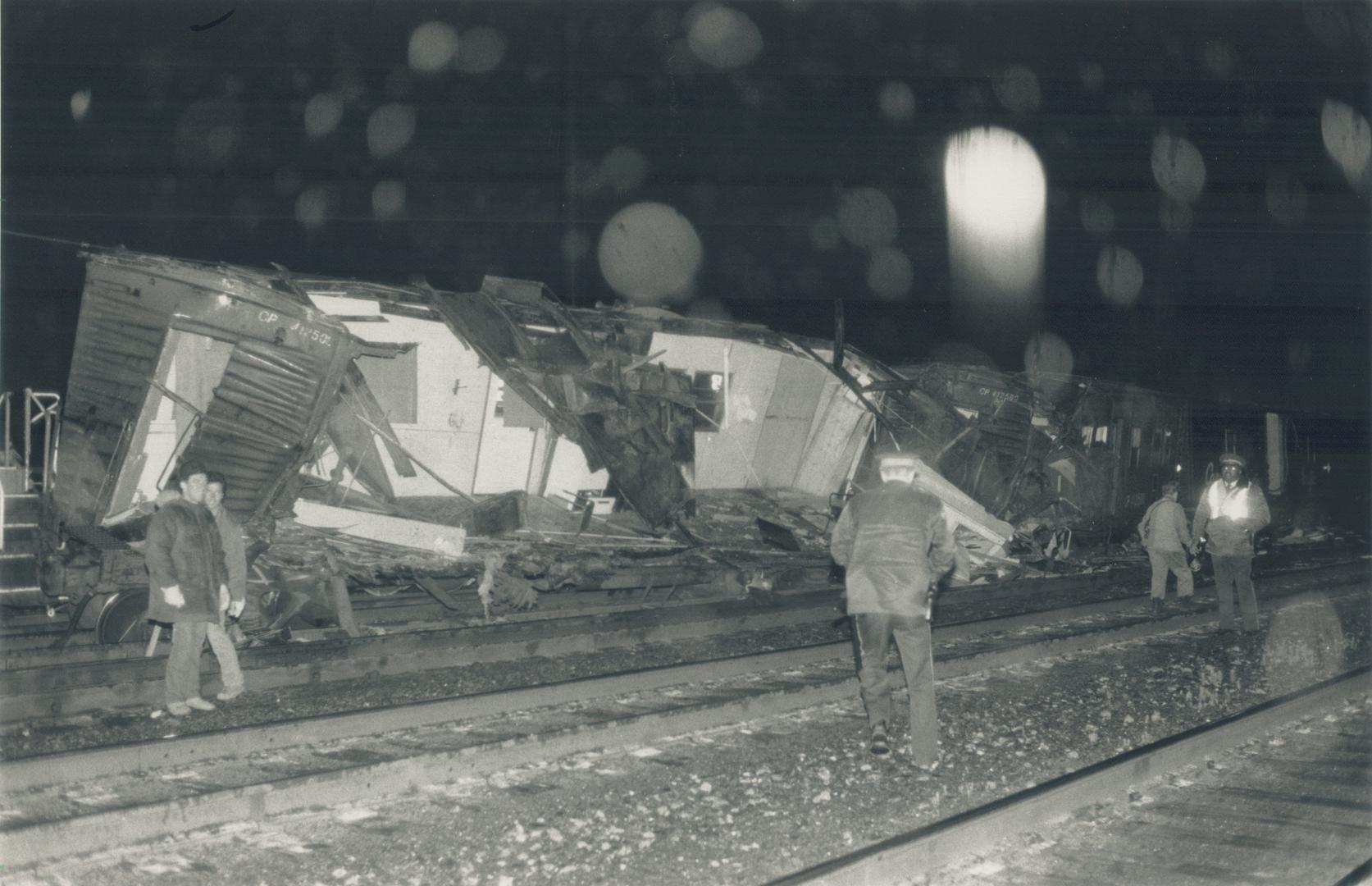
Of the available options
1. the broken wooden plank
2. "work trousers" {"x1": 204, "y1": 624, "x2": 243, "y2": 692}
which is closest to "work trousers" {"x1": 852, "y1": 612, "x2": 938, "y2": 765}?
"work trousers" {"x1": 204, "y1": 624, "x2": 243, "y2": 692}

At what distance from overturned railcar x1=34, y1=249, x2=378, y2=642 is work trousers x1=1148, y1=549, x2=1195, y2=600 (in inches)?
Result: 376

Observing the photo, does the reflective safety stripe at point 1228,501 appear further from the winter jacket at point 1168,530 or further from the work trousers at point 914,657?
the work trousers at point 914,657

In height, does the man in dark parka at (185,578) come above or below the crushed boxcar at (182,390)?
below

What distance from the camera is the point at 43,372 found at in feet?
92.1

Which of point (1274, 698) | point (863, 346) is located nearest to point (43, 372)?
point (863, 346)

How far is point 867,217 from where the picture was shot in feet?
106

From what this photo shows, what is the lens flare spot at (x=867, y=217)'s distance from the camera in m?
31.3

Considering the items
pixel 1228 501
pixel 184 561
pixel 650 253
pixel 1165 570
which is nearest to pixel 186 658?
pixel 184 561

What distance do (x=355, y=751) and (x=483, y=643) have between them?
407 centimetres

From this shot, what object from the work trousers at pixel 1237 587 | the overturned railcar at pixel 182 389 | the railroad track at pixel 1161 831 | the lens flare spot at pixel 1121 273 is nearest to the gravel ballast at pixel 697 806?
the railroad track at pixel 1161 831

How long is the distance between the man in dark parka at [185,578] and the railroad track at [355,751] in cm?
117

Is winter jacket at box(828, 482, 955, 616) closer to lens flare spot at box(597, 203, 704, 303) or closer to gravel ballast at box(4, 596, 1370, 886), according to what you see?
gravel ballast at box(4, 596, 1370, 886)

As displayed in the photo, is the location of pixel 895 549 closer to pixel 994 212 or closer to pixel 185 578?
pixel 185 578

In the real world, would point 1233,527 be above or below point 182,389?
below
